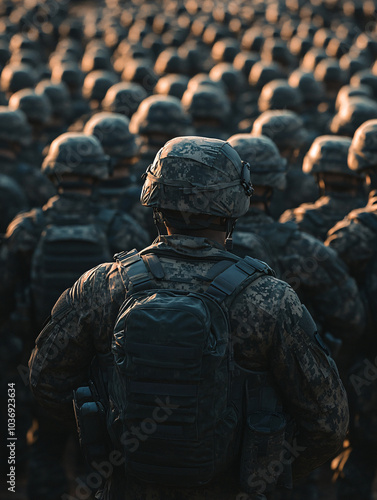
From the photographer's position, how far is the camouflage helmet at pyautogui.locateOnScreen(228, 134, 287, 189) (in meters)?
4.75

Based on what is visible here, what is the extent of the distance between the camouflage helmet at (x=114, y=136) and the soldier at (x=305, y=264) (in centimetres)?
204

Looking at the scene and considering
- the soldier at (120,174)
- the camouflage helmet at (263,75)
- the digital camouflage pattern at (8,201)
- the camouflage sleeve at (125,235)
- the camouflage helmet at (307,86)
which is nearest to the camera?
the camouflage sleeve at (125,235)

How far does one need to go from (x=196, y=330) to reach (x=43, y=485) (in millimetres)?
3172

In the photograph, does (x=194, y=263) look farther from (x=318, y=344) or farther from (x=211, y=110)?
(x=211, y=110)

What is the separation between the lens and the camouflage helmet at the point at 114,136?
6641mm

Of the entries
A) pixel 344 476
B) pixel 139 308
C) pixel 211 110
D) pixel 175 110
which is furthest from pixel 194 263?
pixel 211 110

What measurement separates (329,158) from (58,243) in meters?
2.13

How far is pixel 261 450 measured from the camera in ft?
8.58

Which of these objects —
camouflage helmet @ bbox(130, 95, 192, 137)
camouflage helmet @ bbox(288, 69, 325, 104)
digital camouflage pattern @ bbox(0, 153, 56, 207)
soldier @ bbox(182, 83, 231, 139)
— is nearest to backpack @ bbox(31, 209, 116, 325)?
digital camouflage pattern @ bbox(0, 153, 56, 207)

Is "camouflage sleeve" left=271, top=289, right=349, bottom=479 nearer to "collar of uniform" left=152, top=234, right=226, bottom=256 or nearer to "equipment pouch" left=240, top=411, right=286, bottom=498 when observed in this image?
"equipment pouch" left=240, top=411, right=286, bottom=498

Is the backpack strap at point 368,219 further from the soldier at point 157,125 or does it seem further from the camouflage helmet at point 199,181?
the soldier at point 157,125

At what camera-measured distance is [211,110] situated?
31.5 ft

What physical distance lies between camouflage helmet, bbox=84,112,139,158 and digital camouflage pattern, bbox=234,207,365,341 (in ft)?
7.59

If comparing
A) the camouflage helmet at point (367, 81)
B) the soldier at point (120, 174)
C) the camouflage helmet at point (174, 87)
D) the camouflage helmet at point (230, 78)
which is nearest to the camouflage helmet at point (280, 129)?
the soldier at point (120, 174)
